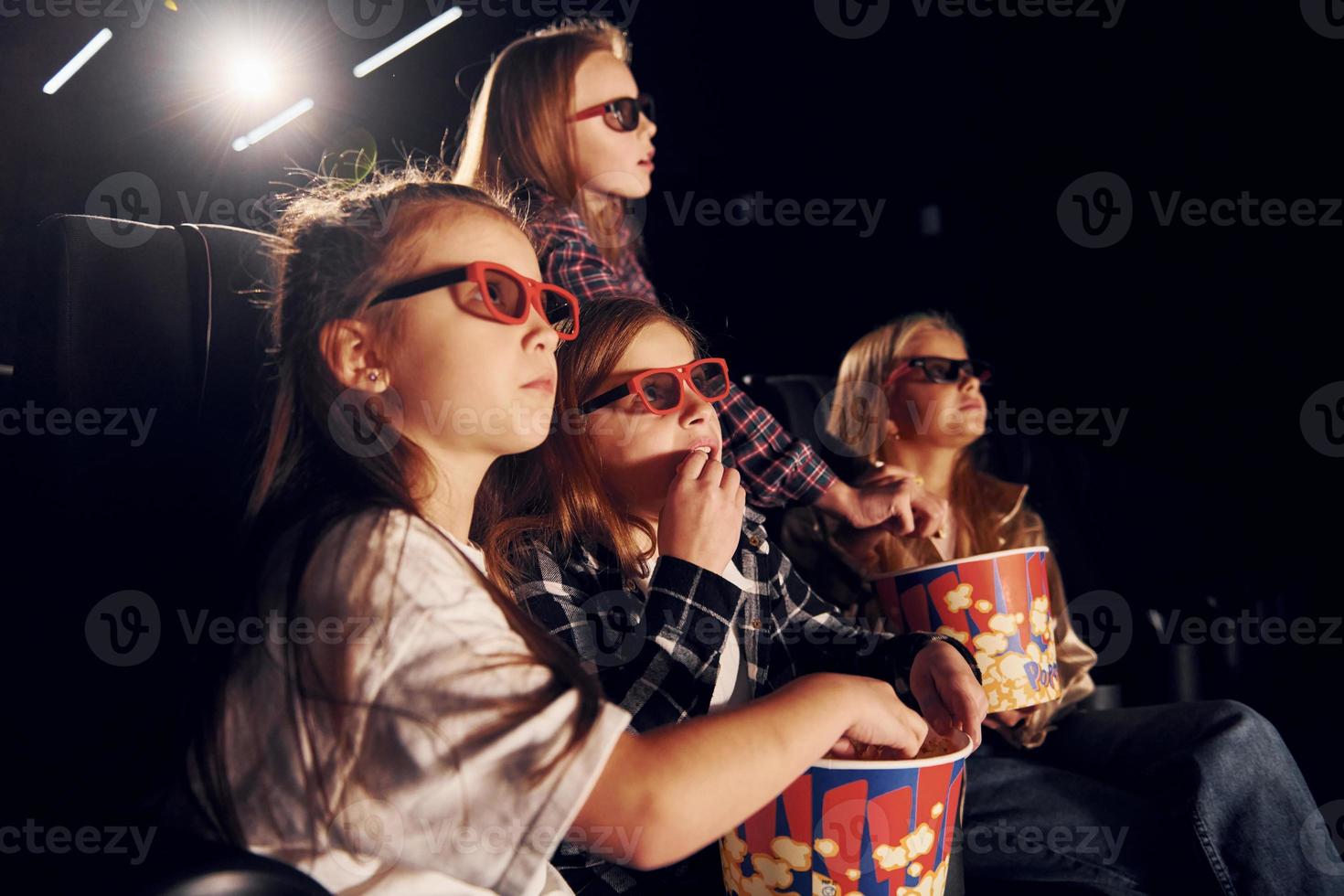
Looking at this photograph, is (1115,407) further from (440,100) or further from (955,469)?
(440,100)

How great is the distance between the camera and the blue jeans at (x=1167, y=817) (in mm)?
1326

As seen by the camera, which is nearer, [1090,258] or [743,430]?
[743,430]

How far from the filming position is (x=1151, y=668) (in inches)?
70.3

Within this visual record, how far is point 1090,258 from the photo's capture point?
8.70 feet

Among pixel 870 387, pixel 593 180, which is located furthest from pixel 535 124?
pixel 870 387

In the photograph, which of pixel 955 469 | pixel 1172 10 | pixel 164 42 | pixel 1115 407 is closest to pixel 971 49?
pixel 1172 10

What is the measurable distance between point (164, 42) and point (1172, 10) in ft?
18.8

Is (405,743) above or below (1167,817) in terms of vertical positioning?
above

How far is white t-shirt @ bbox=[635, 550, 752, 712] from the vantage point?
1.20m

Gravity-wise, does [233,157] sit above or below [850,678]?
above

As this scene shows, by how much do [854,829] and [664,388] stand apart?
0.58 metres

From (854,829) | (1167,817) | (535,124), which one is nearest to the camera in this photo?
(854,829)

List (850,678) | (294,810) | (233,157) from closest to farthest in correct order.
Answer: (294,810) → (850,678) → (233,157)

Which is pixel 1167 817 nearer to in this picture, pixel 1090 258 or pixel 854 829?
pixel 854 829
